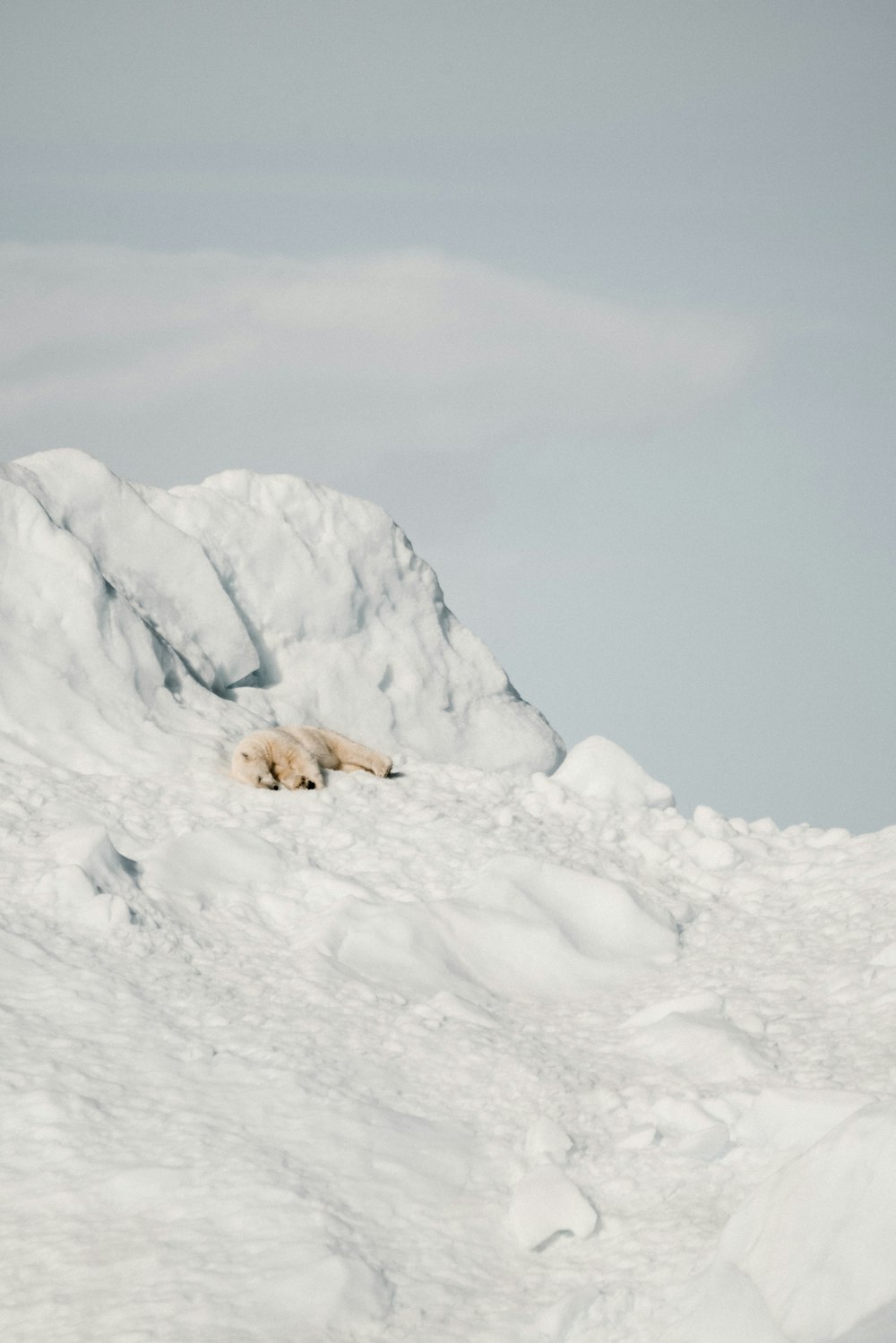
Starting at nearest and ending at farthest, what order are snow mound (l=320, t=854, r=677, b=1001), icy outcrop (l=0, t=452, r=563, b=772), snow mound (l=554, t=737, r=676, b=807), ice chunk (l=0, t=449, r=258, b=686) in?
snow mound (l=320, t=854, r=677, b=1001)
snow mound (l=554, t=737, r=676, b=807)
icy outcrop (l=0, t=452, r=563, b=772)
ice chunk (l=0, t=449, r=258, b=686)

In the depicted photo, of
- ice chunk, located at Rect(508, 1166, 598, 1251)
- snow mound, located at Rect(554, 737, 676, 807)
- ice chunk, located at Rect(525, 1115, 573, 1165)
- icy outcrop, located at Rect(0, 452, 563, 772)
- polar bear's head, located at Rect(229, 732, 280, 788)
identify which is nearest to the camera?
ice chunk, located at Rect(508, 1166, 598, 1251)

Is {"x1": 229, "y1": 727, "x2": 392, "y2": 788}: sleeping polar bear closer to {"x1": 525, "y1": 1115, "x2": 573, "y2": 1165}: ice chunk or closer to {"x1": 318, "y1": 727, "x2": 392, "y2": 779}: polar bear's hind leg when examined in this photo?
{"x1": 318, "y1": 727, "x2": 392, "y2": 779}: polar bear's hind leg

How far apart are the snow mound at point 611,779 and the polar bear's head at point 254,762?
73.8 inches

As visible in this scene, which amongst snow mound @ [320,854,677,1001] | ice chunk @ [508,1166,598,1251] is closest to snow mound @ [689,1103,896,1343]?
ice chunk @ [508,1166,598,1251]

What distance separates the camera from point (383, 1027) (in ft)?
15.5

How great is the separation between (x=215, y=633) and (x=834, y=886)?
17.1ft

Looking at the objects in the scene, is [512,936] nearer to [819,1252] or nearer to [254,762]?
[254,762]

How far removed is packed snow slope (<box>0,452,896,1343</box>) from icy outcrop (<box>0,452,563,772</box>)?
0.04m

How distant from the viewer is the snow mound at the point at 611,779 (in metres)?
7.92

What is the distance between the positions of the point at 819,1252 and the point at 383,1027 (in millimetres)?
2389

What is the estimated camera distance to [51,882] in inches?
219

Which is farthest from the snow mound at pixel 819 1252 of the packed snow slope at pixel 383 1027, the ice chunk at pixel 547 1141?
the ice chunk at pixel 547 1141

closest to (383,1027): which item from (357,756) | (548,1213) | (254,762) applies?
(548,1213)

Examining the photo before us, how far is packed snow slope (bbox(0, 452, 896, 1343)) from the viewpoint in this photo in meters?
3.00
